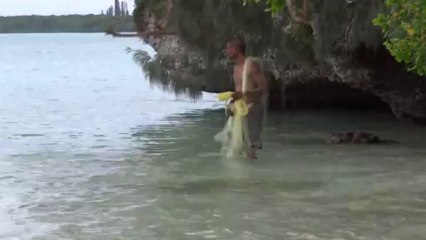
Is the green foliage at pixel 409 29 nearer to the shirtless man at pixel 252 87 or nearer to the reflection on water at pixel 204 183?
the reflection on water at pixel 204 183

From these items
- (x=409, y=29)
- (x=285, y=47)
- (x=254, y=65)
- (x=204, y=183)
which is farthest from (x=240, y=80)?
(x=409, y=29)

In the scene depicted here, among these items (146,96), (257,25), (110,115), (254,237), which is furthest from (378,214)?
(146,96)

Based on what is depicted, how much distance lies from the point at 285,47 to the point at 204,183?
554 cm

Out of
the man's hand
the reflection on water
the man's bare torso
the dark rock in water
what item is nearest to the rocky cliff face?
the reflection on water

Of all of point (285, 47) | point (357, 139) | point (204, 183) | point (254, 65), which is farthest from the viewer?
point (285, 47)

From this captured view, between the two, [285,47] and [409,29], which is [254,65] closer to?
[285,47]

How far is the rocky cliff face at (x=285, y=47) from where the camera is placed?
14617mm

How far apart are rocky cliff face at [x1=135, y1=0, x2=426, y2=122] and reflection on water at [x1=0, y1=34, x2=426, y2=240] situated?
2.88ft

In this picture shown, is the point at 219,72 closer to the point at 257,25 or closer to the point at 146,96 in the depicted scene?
the point at 257,25

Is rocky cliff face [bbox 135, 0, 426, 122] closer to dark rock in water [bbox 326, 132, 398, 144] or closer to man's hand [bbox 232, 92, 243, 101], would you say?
dark rock in water [bbox 326, 132, 398, 144]

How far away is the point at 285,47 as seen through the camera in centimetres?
1606

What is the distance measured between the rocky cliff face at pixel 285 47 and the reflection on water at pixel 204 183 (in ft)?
2.88

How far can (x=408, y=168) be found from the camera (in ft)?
39.8

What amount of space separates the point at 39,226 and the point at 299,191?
3.06 m
